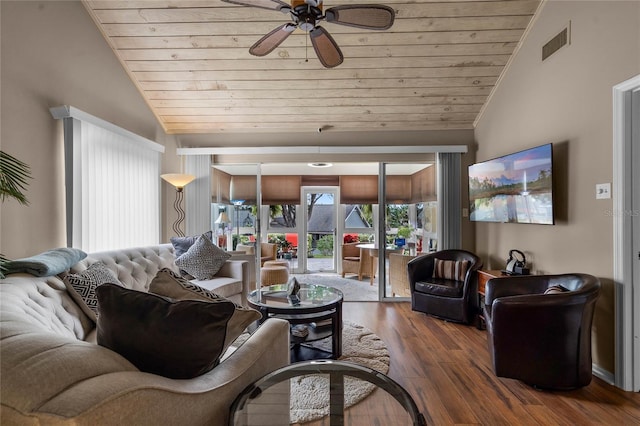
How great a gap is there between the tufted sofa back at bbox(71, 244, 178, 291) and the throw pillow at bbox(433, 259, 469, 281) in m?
3.05

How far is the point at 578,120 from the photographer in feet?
8.96

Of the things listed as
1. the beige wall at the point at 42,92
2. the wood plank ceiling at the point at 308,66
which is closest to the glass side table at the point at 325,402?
the beige wall at the point at 42,92

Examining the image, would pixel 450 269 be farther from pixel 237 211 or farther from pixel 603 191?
pixel 237 211

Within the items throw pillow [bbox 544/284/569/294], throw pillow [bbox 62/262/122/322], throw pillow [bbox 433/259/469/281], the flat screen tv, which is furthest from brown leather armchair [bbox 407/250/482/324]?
throw pillow [bbox 62/262/122/322]

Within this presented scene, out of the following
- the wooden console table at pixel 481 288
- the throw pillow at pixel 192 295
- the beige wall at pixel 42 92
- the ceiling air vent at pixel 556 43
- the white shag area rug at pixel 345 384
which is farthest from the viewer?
the wooden console table at pixel 481 288

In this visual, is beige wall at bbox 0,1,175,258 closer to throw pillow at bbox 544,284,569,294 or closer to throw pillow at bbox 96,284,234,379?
throw pillow at bbox 96,284,234,379

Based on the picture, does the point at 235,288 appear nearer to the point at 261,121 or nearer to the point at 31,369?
the point at 261,121

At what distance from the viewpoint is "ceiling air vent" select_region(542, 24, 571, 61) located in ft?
9.26

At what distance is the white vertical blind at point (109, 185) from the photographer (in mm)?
2914

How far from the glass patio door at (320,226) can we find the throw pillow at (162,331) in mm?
6157

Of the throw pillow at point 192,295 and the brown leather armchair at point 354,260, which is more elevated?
the throw pillow at point 192,295

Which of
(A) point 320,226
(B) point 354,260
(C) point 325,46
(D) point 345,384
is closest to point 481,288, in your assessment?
(D) point 345,384

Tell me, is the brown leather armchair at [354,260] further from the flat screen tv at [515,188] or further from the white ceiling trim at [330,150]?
the flat screen tv at [515,188]

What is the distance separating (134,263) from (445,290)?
3.20 m
